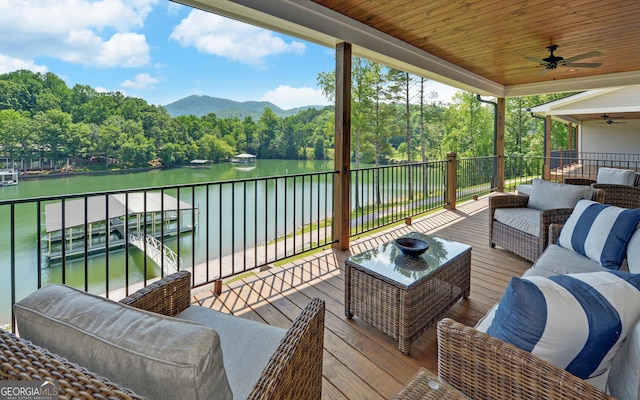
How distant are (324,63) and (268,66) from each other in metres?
6.85

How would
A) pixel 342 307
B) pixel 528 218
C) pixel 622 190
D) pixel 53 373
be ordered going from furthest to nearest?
pixel 622 190 → pixel 528 218 → pixel 342 307 → pixel 53 373

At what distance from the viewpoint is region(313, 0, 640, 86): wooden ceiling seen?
3.26 meters

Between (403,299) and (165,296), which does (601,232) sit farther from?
(165,296)

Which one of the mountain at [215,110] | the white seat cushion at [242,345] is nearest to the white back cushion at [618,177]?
the white seat cushion at [242,345]

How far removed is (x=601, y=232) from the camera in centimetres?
218

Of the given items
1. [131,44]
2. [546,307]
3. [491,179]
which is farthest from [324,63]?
[546,307]

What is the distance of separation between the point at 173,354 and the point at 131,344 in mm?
110

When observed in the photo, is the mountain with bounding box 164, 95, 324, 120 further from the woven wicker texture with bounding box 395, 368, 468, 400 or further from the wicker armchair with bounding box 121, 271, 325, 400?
the woven wicker texture with bounding box 395, 368, 468, 400

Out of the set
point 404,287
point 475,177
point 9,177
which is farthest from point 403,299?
point 475,177

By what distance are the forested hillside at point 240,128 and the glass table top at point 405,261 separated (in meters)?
5.80

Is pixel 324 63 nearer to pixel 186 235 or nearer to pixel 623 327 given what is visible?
pixel 186 235

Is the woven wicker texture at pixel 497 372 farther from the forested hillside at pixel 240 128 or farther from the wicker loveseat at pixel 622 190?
the forested hillside at pixel 240 128

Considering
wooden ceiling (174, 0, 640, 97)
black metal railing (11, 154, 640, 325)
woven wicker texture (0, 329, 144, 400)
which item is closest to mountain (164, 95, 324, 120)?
black metal railing (11, 154, 640, 325)

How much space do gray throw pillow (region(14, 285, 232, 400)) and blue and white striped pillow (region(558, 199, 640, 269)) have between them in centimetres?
252
